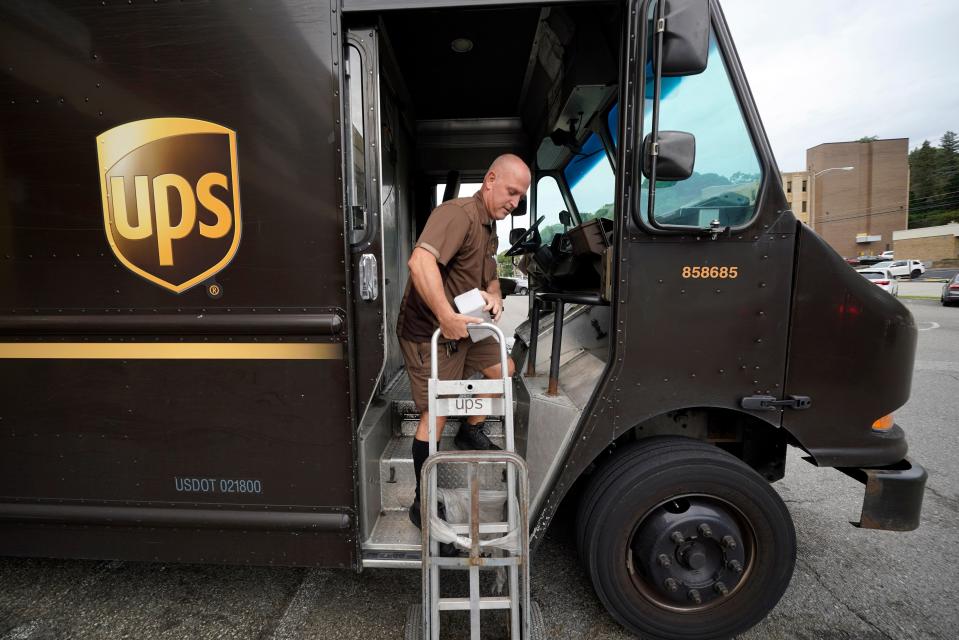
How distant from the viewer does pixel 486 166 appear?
3.84 m

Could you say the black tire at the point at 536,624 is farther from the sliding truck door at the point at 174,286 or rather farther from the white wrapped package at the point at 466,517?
the sliding truck door at the point at 174,286

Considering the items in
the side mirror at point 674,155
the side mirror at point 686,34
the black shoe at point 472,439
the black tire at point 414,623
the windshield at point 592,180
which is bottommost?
the black tire at point 414,623

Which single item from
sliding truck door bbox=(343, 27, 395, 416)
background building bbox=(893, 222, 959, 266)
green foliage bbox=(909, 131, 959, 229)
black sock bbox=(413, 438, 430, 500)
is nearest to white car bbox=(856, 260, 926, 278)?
background building bbox=(893, 222, 959, 266)

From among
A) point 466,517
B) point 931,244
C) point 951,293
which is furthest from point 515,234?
point 931,244

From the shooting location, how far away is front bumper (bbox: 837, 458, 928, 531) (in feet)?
6.09

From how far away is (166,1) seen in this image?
1677 millimetres

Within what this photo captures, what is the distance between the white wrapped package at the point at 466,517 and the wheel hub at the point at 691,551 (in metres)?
0.61

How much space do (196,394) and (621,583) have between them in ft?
6.29

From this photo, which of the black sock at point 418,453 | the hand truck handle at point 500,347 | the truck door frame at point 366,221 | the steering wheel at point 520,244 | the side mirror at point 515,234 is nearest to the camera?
the hand truck handle at point 500,347

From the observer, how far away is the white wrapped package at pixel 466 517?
1585 millimetres

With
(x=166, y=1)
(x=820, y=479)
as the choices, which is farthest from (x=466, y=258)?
(x=820, y=479)

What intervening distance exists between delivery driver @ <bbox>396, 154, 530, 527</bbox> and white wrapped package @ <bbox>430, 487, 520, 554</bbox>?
32 centimetres

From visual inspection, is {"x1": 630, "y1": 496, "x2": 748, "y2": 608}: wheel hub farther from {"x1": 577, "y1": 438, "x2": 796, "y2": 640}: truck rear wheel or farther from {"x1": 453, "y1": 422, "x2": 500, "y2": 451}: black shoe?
{"x1": 453, "y1": 422, "x2": 500, "y2": 451}: black shoe

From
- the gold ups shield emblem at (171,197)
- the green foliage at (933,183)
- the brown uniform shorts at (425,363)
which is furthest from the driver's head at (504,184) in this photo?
the green foliage at (933,183)
